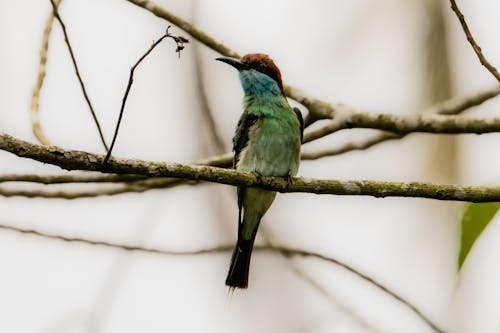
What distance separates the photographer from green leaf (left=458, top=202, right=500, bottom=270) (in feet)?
6.59

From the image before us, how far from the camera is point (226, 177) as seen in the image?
8.80ft

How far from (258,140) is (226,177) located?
137cm

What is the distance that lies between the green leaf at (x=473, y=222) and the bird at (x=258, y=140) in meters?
1.59

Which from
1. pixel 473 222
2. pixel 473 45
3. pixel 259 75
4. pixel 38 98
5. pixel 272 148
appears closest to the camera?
pixel 473 222

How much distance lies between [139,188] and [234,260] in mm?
825

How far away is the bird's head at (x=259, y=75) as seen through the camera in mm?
4281

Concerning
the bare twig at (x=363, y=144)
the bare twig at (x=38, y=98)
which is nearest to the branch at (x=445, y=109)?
the bare twig at (x=363, y=144)

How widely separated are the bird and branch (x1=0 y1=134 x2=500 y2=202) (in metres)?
0.84

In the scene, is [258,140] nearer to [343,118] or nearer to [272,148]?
[272,148]

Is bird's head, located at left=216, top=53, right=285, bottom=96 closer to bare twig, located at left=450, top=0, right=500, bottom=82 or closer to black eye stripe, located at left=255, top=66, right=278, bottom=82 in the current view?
black eye stripe, located at left=255, top=66, right=278, bottom=82

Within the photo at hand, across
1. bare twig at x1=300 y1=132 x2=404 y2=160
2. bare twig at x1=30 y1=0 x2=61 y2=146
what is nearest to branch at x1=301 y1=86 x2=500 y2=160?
bare twig at x1=300 y1=132 x2=404 y2=160

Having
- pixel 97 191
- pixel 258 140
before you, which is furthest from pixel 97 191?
pixel 258 140

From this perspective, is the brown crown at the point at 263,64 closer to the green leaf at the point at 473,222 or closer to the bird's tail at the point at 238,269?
the bird's tail at the point at 238,269

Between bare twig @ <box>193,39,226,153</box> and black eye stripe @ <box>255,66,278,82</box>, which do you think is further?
black eye stripe @ <box>255,66,278,82</box>
